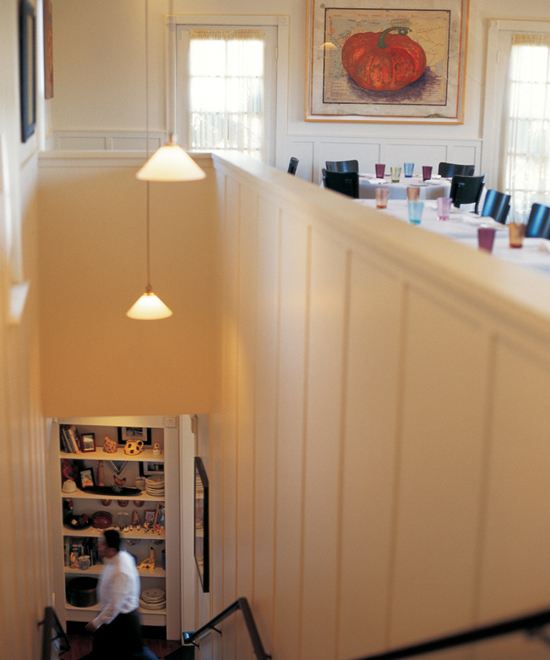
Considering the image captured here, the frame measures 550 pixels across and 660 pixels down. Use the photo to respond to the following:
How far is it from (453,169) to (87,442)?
5.24m

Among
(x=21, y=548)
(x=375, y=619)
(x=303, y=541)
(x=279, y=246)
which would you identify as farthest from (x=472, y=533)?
(x=21, y=548)

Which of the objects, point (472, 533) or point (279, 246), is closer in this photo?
point (472, 533)

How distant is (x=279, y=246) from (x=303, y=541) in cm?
115

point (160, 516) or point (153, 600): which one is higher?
point (160, 516)

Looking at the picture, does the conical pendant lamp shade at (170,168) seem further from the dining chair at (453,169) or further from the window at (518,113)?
the window at (518,113)

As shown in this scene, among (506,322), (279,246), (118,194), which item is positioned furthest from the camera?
(118,194)

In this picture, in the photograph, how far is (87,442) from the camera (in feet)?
25.9

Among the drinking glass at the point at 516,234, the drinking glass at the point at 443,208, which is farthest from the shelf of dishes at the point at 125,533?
the drinking glass at the point at 516,234

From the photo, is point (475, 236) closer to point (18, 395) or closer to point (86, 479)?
point (18, 395)

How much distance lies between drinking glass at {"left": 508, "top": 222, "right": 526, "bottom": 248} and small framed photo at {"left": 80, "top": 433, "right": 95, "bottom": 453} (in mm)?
5472

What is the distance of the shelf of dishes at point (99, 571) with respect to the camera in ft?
26.4

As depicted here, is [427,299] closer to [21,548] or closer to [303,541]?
[303,541]

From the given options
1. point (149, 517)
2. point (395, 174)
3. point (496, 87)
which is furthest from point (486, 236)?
point (496, 87)

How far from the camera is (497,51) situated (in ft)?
31.0
